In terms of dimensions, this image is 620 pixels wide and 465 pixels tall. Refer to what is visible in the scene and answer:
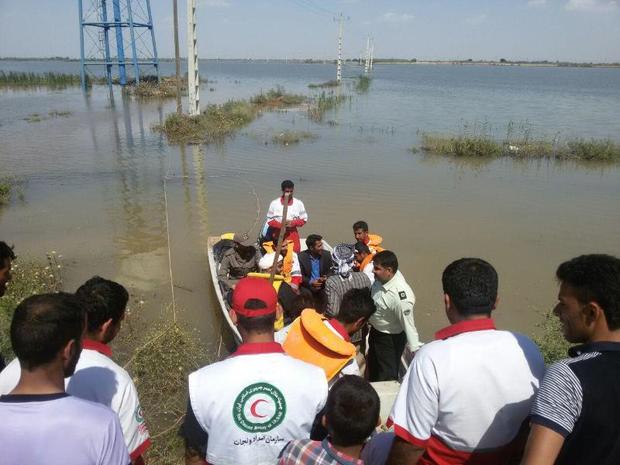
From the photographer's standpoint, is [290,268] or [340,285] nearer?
[340,285]

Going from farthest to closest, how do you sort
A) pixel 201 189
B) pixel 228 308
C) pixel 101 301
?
pixel 201 189, pixel 228 308, pixel 101 301

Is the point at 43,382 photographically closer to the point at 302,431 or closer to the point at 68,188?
the point at 302,431

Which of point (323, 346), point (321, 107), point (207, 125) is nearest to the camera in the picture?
point (323, 346)

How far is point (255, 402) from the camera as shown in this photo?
185cm

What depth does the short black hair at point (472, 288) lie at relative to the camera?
196 centimetres

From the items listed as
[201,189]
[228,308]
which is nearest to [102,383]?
[228,308]

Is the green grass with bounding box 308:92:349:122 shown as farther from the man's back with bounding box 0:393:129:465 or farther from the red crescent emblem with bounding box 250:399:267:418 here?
the man's back with bounding box 0:393:129:465

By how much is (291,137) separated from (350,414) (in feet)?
60.7

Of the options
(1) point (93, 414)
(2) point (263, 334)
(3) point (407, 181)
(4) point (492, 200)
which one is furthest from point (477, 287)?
(3) point (407, 181)

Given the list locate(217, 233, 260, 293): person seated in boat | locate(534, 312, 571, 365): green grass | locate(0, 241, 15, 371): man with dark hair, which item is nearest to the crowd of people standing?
locate(0, 241, 15, 371): man with dark hair

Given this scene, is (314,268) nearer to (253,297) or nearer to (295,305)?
(295,305)

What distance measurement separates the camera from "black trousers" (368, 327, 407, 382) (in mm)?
3939

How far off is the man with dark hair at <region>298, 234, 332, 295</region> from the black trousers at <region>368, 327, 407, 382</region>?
145cm

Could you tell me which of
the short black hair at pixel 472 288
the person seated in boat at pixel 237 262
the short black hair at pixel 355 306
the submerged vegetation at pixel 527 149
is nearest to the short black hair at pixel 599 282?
the short black hair at pixel 472 288
